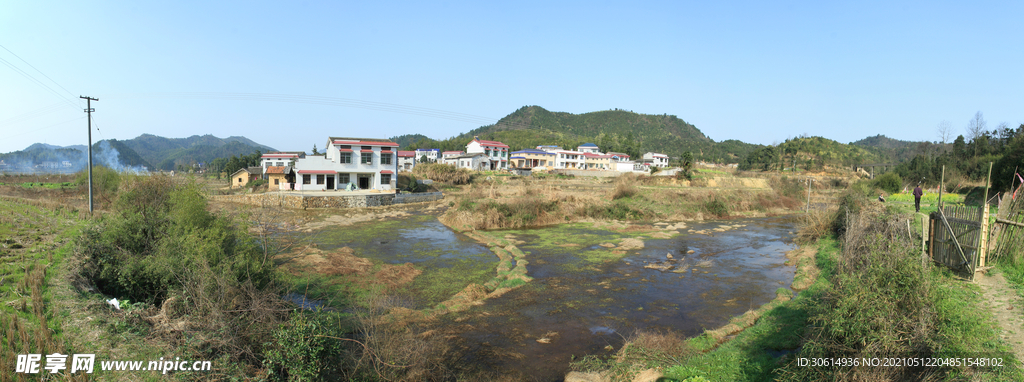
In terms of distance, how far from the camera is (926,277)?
568 cm

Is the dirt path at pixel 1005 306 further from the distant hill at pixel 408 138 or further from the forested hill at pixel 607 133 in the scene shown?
the distant hill at pixel 408 138

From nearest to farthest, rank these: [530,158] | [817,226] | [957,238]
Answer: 1. [957,238]
2. [817,226]
3. [530,158]

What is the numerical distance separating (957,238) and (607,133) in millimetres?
129779

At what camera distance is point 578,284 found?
1459 cm

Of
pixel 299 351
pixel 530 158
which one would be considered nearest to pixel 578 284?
pixel 299 351

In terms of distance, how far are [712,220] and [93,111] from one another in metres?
39.1

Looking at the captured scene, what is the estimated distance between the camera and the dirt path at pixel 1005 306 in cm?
590

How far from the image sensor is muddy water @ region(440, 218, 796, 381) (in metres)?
9.55

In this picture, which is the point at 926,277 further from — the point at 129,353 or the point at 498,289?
the point at 129,353

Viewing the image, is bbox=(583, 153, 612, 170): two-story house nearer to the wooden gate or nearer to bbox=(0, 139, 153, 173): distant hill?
the wooden gate

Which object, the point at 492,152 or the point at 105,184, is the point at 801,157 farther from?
the point at 105,184

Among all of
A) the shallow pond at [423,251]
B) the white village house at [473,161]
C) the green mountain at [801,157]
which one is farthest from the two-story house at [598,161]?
the shallow pond at [423,251]

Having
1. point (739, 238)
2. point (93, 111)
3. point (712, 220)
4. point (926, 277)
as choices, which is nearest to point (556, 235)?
point (739, 238)

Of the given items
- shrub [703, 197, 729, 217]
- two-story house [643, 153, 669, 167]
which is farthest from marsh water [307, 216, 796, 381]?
two-story house [643, 153, 669, 167]
